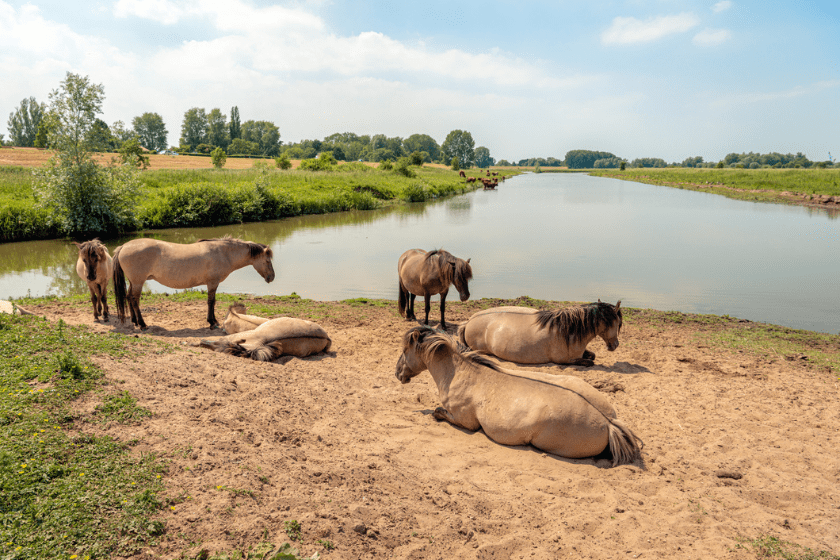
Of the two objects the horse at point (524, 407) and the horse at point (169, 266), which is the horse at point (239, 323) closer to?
the horse at point (169, 266)

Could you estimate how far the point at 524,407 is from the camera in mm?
5242

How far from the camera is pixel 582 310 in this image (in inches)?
307

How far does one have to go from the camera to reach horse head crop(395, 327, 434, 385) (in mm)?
6203

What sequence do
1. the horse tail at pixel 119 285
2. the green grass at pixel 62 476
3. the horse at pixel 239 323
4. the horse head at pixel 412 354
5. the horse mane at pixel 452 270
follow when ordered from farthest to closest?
the horse mane at pixel 452 270, the horse tail at pixel 119 285, the horse at pixel 239 323, the horse head at pixel 412 354, the green grass at pixel 62 476

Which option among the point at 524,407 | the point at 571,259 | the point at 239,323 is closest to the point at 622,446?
the point at 524,407

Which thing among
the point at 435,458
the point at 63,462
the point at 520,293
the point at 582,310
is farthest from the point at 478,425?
the point at 520,293

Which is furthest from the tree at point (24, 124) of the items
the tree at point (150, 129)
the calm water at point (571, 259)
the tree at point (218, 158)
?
the calm water at point (571, 259)

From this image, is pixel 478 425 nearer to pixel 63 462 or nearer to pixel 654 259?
pixel 63 462

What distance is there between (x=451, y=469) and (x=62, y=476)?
318 centimetres

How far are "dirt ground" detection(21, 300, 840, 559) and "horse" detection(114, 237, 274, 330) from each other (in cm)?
251

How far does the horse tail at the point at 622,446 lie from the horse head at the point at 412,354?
237cm

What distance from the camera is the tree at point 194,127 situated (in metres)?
134

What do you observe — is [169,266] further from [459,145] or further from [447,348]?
[459,145]

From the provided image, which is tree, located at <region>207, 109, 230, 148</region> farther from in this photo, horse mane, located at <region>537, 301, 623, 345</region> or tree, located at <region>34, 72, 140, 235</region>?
horse mane, located at <region>537, 301, 623, 345</region>
